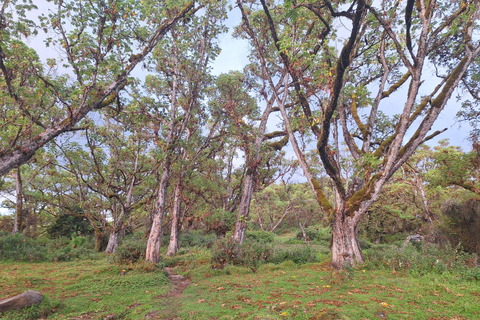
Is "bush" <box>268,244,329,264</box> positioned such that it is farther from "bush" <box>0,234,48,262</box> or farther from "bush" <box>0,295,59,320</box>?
"bush" <box>0,234,48,262</box>

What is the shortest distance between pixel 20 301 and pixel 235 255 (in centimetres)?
672

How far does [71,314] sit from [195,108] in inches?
385

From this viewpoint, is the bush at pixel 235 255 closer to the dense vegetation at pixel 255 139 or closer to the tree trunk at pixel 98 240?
the dense vegetation at pixel 255 139

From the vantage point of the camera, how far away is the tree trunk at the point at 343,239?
8211mm

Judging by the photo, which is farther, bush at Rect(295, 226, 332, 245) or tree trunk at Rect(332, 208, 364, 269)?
bush at Rect(295, 226, 332, 245)

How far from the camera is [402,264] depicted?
27.5 ft

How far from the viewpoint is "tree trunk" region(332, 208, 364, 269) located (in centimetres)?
821

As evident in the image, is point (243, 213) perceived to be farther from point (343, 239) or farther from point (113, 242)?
point (113, 242)

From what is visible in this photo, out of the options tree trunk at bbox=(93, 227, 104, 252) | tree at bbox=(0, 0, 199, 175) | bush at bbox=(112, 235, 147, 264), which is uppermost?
tree at bbox=(0, 0, 199, 175)

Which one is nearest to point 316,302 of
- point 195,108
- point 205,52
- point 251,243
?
point 251,243

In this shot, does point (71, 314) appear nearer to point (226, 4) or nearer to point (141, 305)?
point (141, 305)

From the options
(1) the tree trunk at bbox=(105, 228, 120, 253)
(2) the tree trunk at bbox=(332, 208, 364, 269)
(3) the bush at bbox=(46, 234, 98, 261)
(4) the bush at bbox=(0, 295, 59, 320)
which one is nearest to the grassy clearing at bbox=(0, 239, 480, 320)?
(4) the bush at bbox=(0, 295, 59, 320)

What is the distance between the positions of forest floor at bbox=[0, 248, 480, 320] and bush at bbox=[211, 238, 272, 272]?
2.12 ft

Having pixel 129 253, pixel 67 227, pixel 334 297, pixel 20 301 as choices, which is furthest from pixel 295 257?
pixel 67 227
